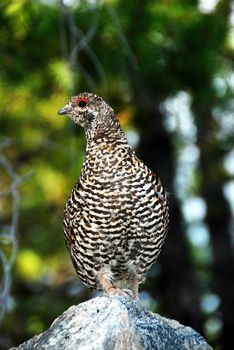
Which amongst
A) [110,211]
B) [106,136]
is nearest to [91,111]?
[106,136]

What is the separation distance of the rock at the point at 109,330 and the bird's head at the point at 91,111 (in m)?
1.48

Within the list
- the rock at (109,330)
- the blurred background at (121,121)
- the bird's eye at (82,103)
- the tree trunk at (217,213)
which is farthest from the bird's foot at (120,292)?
the tree trunk at (217,213)

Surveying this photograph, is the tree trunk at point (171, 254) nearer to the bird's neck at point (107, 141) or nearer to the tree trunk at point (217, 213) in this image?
the tree trunk at point (217, 213)

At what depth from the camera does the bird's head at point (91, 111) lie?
6109 millimetres

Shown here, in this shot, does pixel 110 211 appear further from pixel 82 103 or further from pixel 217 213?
pixel 217 213

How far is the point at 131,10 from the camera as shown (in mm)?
7676

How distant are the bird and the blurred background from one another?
1.84 feet

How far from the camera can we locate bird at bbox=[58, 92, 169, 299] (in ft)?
18.6

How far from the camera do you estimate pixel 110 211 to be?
5.64 metres

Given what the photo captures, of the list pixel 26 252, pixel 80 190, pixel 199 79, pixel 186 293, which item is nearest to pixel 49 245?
pixel 26 252

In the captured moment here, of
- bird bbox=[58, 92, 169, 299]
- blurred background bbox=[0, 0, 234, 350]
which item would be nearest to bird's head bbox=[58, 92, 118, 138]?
bird bbox=[58, 92, 169, 299]

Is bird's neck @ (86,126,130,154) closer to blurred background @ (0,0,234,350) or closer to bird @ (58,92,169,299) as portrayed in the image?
bird @ (58,92,169,299)

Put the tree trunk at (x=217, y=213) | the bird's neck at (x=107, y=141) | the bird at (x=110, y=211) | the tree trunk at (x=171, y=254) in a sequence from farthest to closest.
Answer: the tree trunk at (x=217, y=213)
the tree trunk at (x=171, y=254)
the bird's neck at (x=107, y=141)
the bird at (x=110, y=211)

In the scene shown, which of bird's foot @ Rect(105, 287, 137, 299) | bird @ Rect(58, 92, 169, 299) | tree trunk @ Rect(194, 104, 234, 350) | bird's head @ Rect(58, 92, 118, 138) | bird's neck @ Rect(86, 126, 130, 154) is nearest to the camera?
bird's foot @ Rect(105, 287, 137, 299)
